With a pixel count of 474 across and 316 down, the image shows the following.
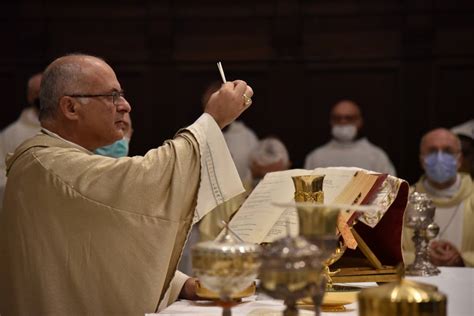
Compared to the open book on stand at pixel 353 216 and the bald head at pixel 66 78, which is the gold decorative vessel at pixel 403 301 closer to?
the open book on stand at pixel 353 216

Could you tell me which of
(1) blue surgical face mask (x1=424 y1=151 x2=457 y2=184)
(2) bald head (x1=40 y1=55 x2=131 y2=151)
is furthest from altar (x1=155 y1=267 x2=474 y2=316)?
(1) blue surgical face mask (x1=424 y1=151 x2=457 y2=184)

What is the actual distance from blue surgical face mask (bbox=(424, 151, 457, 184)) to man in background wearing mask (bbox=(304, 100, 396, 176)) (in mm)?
2062

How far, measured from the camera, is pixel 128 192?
3.50 m

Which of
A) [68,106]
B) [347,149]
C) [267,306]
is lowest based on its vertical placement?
[267,306]

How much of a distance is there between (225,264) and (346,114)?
7.89 metres

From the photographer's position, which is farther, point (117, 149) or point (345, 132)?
point (345, 132)

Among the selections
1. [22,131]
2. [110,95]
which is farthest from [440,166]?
[110,95]

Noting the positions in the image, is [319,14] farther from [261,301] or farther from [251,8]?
[261,301]

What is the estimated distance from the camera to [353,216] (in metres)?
3.28

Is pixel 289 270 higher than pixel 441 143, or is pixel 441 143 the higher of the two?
pixel 441 143

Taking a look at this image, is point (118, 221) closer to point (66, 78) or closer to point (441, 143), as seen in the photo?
point (66, 78)

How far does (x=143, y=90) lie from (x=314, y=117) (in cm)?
196

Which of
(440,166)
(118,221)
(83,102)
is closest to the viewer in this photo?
(118,221)

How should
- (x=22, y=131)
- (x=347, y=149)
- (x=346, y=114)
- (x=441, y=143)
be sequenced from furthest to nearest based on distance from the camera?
(x=347, y=149) < (x=346, y=114) < (x=22, y=131) < (x=441, y=143)
